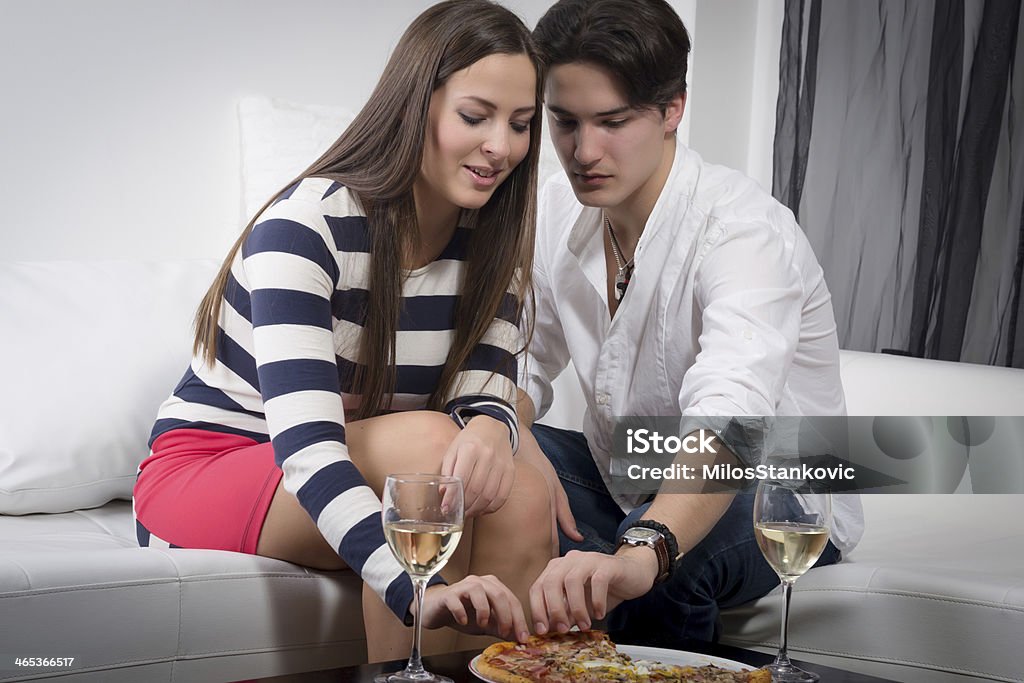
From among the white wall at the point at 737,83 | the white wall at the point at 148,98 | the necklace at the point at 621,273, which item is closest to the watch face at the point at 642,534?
the necklace at the point at 621,273

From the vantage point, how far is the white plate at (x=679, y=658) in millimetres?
1079

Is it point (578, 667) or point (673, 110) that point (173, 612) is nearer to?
point (578, 667)

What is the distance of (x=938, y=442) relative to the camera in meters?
2.18

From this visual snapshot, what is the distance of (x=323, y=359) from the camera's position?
1341 millimetres

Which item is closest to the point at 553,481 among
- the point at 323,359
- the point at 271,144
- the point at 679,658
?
the point at 323,359

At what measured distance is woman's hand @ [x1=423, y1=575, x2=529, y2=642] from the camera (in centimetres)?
107

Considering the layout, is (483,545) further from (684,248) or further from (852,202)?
(852,202)

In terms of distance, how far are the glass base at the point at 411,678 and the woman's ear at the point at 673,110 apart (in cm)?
109

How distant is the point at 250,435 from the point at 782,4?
8.26 ft

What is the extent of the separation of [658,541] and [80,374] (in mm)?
1109

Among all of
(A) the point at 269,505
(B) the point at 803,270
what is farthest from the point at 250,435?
(B) the point at 803,270

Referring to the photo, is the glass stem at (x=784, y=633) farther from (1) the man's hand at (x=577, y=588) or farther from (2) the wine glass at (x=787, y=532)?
(1) the man's hand at (x=577, y=588)

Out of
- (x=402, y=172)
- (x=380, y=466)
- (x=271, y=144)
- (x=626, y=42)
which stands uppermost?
(x=626, y=42)

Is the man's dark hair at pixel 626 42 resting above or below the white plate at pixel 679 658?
above
